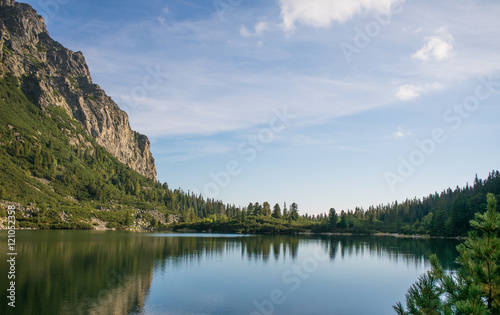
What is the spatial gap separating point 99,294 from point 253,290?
18221mm

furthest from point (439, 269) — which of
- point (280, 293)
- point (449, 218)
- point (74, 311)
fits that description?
point (449, 218)

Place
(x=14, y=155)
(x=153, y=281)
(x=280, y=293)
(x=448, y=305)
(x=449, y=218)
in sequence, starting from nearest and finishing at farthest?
(x=448, y=305) < (x=280, y=293) < (x=153, y=281) < (x=449, y=218) < (x=14, y=155)

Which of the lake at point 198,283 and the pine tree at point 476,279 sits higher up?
the pine tree at point 476,279

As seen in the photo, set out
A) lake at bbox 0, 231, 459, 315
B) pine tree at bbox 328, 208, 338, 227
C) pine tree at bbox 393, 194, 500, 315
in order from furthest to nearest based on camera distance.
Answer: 1. pine tree at bbox 328, 208, 338, 227
2. lake at bbox 0, 231, 459, 315
3. pine tree at bbox 393, 194, 500, 315

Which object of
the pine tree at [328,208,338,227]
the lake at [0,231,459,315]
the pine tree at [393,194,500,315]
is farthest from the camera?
the pine tree at [328,208,338,227]

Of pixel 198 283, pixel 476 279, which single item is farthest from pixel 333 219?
pixel 476 279

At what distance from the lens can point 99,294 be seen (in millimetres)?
35312

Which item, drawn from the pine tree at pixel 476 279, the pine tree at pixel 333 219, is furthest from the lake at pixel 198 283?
the pine tree at pixel 333 219

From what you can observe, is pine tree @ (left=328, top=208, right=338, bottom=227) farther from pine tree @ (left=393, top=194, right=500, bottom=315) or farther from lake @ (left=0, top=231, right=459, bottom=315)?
pine tree @ (left=393, top=194, right=500, bottom=315)

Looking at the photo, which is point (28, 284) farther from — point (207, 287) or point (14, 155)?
point (14, 155)

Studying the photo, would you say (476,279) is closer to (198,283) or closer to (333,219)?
(198,283)

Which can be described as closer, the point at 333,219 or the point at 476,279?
the point at 476,279

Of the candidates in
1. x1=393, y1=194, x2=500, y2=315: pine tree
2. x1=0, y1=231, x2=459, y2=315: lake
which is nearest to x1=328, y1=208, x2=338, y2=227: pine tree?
x1=0, y1=231, x2=459, y2=315: lake

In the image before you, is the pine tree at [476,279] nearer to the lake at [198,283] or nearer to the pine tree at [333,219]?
the lake at [198,283]
